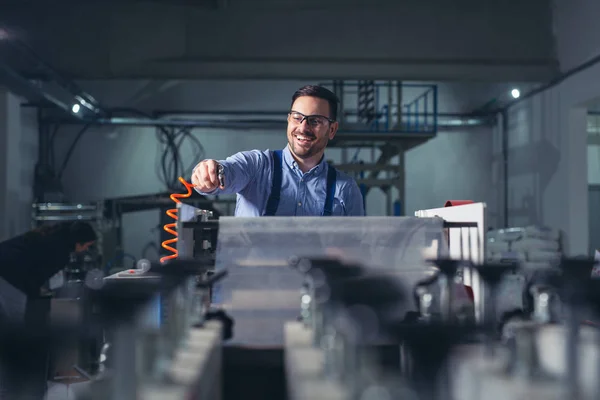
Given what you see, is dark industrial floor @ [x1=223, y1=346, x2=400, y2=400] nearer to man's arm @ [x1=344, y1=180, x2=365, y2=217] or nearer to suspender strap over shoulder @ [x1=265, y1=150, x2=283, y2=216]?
suspender strap over shoulder @ [x1=265, y1=150, x2=283, y2=216]

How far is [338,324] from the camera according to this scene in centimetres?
81

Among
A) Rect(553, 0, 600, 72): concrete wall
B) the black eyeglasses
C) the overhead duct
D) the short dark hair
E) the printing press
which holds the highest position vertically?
Rect(553, 0, 600, 72): concrete wall

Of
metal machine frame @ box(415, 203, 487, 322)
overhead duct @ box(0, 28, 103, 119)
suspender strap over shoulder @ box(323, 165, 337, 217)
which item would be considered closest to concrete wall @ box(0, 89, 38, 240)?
overhead duct @ box(0, 28, 103, 119)

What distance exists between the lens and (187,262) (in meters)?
0.95

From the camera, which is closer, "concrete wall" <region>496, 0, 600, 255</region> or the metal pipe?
"concrete wall" <region>496, 0, 600, 255</region>

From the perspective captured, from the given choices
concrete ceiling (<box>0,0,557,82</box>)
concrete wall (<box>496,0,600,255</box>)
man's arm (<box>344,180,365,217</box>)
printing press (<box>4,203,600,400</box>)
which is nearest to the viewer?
printing press (<box>4,203,600,400</box>)

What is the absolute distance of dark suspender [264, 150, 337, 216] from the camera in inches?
80.3

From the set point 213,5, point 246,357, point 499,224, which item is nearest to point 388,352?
point 246,357

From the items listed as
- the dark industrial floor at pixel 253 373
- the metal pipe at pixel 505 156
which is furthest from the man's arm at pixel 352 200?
the metal pipe at pixel 505 156

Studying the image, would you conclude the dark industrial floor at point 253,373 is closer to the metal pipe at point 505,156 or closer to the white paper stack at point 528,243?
the white paper stack at point 528,243

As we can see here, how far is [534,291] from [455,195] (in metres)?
7.24

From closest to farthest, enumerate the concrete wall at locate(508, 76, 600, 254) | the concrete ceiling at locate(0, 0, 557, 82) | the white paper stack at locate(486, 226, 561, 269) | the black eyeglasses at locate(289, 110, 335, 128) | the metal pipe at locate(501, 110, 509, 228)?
the black eyeglasses at locate(289, 110, 335, 128) < the concrete ceiling at locate(0, 0, 557, 82) < the white paper stack at locate(486, 226, 561, 269) < the concrete wall at locate(508, 76, 600, 254) < the metal pipe at locate(501, 110, 509, 228)

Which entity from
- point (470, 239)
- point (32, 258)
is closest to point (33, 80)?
point (32, 258)

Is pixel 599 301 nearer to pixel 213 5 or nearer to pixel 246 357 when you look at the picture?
pixel 246 357
